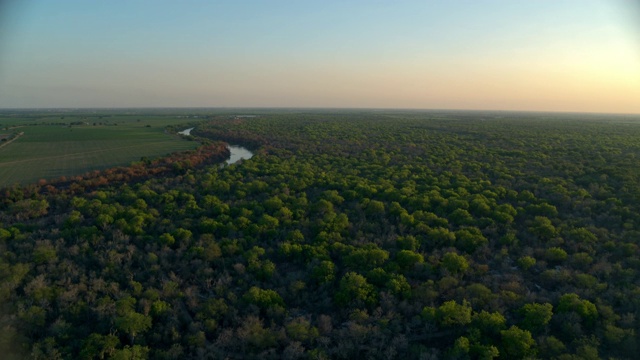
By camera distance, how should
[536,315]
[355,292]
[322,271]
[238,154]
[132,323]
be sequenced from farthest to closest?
[238,154] → [322,271] → [355,292] → [536,315] → [132,323]

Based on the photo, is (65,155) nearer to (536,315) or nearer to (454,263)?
(454,263)

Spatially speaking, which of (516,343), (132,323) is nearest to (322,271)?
(132,323)

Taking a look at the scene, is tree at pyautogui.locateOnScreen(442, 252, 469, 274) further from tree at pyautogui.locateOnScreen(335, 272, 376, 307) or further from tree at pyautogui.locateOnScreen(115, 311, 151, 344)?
tree at pyautogui.locateOnScreen(115, 311, 151, 344)

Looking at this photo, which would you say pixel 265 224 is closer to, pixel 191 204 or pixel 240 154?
pixel 191 204

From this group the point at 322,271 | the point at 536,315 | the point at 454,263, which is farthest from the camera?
the point at 454,263

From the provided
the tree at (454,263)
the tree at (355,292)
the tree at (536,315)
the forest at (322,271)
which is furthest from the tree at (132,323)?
the tree at (536,315)

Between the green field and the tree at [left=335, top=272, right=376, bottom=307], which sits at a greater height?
the green field

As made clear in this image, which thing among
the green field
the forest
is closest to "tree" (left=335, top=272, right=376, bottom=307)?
the forest

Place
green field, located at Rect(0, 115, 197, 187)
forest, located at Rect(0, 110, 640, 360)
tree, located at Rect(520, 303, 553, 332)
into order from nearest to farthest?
forest, located at Rect(0, 110, 640, 360)
tree, located at Rect(520, 303, 553, 332)
green field, located at Rect(0, 115, 197, 187)
